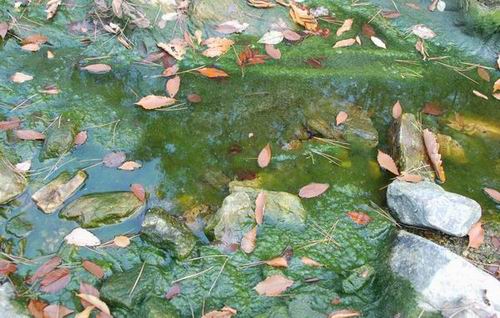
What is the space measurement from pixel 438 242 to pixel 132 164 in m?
2.21

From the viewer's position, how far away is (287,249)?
3.06m

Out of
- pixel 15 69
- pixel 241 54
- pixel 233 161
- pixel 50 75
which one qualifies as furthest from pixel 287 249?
pixel 15 69

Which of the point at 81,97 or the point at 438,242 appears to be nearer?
the point at 438,242

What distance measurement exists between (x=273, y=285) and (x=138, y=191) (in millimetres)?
1150

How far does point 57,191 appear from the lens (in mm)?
3199

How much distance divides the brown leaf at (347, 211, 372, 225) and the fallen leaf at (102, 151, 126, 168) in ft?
5.54

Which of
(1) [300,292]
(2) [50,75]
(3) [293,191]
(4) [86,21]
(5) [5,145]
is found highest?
(4) [86,21]

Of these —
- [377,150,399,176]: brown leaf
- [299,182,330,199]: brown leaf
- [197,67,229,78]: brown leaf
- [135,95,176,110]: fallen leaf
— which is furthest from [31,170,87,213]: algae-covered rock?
[377,150,399,176]: brown leaf

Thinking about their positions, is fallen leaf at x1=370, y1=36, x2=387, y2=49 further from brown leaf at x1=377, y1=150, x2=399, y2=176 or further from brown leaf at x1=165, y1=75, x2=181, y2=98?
brown leaf at x1=165, y1=75, x2=181, y2=98

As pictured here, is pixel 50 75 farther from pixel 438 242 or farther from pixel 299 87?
pixel 438 242

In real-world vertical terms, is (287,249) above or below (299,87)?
below

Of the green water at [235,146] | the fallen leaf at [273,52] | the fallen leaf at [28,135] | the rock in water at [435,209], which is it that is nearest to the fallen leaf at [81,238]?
the green water at [235,146]

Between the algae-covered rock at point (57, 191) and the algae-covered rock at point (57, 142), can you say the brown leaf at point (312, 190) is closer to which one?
the algae-covered rock at point (57, 191)

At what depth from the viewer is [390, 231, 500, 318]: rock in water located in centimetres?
258
